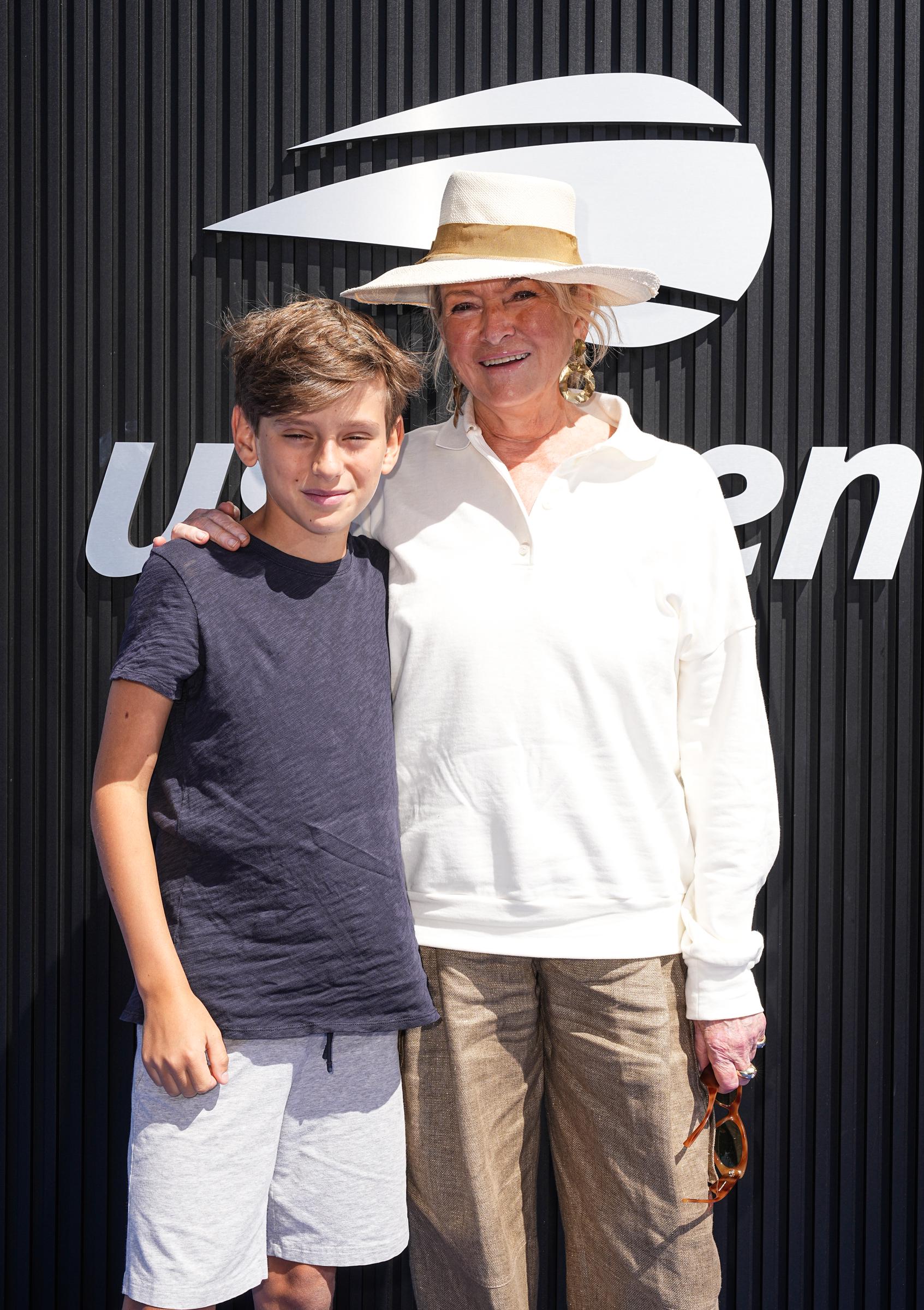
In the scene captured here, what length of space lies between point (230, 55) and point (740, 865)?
80.5 inches

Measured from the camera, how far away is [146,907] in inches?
57.4

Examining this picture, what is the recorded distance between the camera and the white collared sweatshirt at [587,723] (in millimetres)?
1658

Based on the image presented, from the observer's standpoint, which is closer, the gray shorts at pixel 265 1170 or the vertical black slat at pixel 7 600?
the gray shorts at pixel 265 1170

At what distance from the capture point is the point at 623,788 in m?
1.68

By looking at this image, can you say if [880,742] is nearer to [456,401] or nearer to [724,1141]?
[724,1141]

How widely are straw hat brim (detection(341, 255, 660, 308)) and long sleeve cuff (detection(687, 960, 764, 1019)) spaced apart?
1.14 meters

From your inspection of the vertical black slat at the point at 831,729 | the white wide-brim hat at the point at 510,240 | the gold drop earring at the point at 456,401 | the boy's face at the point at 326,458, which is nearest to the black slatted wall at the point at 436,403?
the vertical black slat at the point at 831,729

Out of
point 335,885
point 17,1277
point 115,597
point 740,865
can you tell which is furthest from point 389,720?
point 17,1277

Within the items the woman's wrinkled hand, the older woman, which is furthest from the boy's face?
the woman's wrinkled hand

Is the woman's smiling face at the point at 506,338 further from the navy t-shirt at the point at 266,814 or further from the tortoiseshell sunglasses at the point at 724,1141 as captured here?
the tortoiseshell sunglasses at the point at 724,1141

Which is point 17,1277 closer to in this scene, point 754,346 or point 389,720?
point 389,720

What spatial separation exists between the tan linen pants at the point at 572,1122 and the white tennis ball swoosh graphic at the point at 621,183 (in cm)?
140

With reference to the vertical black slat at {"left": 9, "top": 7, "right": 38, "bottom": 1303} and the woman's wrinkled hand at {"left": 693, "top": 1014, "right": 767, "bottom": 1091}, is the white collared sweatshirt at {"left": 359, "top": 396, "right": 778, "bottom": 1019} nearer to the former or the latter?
the woman's wrinkled hand at {"left": 693, "top": 1014, "right": 767, "bottom": 1091}

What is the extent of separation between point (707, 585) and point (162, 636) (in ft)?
2.88
